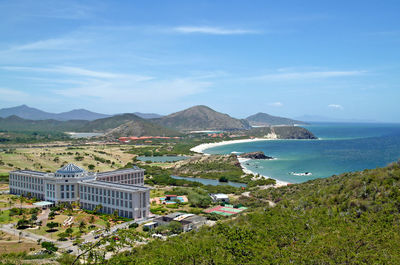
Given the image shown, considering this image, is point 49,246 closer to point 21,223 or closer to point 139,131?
point 21,223

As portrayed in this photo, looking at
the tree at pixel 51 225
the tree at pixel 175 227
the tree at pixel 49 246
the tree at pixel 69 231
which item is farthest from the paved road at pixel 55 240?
the tree at pixel 175 227

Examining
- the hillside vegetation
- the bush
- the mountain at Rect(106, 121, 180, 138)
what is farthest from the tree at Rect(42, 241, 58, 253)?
the mountain at Rect(106, 121, 180, 138)

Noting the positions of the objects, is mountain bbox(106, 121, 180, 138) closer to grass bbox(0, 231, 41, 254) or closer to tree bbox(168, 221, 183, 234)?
grass bbox(0, 231, 41, 254)

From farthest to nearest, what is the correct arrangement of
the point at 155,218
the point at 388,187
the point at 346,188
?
the point at 155,218, the point at 346,188, the point at 388,187

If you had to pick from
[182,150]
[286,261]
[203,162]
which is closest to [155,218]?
[286,261]

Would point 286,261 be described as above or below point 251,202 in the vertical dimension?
above

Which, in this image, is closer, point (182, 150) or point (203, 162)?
point (203, 162)

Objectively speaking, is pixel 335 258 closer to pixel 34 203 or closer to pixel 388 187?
pixel 388 187

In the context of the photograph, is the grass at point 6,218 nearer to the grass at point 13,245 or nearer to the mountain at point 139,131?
the grass at point 13,245
